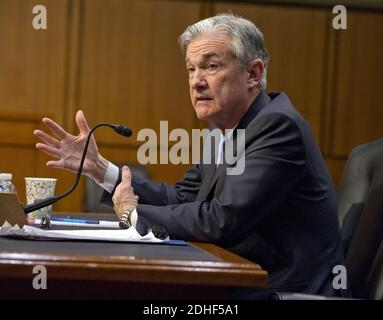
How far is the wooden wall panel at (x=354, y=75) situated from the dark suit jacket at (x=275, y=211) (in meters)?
4.29

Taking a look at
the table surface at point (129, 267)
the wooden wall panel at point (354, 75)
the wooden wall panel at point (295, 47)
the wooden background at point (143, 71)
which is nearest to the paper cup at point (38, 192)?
the table surface at point (129, 267)

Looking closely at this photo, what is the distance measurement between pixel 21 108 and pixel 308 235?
4291mm

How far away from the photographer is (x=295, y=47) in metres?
6.39

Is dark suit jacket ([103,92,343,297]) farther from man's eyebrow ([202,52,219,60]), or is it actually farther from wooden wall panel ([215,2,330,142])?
wooden wall panel ([215,2,330,142])

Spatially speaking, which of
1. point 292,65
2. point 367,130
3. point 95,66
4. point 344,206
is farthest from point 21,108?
point 344,206

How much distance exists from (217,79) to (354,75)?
4.28m

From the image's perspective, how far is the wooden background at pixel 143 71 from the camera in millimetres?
6000

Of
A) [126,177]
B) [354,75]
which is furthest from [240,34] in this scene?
[354,75]

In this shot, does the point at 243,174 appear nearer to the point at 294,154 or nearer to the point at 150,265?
the point at 294,154

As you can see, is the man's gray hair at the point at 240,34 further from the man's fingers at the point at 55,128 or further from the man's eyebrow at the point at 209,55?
the man's fingers at the point at 55,128

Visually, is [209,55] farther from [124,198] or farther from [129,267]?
[129,267]

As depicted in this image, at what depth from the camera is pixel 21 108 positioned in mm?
6035

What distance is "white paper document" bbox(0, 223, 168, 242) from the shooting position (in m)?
1.75
